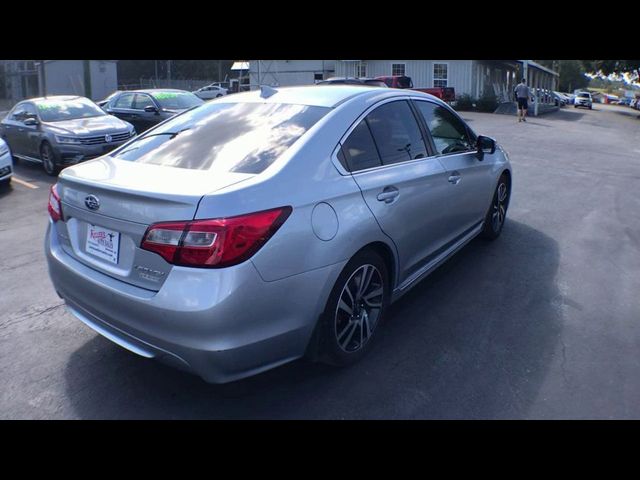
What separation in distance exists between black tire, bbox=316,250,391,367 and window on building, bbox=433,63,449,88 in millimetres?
32542

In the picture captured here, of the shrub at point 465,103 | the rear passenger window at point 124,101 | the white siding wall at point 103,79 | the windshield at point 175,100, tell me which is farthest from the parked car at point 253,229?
the white siding wall at point 103,79

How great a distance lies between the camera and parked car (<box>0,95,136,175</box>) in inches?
405

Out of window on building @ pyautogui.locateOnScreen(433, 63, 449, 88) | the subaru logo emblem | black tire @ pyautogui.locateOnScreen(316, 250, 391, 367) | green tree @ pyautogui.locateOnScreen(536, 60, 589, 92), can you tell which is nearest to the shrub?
window on building @ pyautogui.locateOnScreen(433, 63, 449, 88)

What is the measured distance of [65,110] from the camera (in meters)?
11.5

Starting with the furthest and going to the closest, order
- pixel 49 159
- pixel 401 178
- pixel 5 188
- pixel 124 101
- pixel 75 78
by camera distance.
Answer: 1. pixel 75 78
2. pixel 124 101
3. pixel 49 159
4. pixel 5 188
5. pixel 401 178

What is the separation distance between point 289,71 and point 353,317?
3798 cm

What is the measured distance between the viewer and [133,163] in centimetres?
344

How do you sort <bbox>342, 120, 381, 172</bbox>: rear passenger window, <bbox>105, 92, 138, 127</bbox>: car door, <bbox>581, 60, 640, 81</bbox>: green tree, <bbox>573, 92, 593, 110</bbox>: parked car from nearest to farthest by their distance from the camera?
<bbox>342, 120, 381, 172</bbox>: rear passenger window
<bbox>105, 92, 138, 127</bbox>: car door
<bbox>581, 60, 640, 81</bbox>: green tree
<bbox>573, 92, 593, 110</bbox>: parked car

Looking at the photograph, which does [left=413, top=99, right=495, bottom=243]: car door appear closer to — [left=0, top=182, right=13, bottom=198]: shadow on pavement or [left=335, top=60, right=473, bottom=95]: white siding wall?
[left=0, top=182, right=13, bottom=198]: shadow on pavement

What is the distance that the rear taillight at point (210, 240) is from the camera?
2.67 metres

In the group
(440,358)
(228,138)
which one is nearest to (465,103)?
(440,358)

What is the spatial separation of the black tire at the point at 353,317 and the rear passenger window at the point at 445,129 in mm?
1464

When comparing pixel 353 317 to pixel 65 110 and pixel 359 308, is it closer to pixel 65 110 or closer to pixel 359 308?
pixel 359 308
